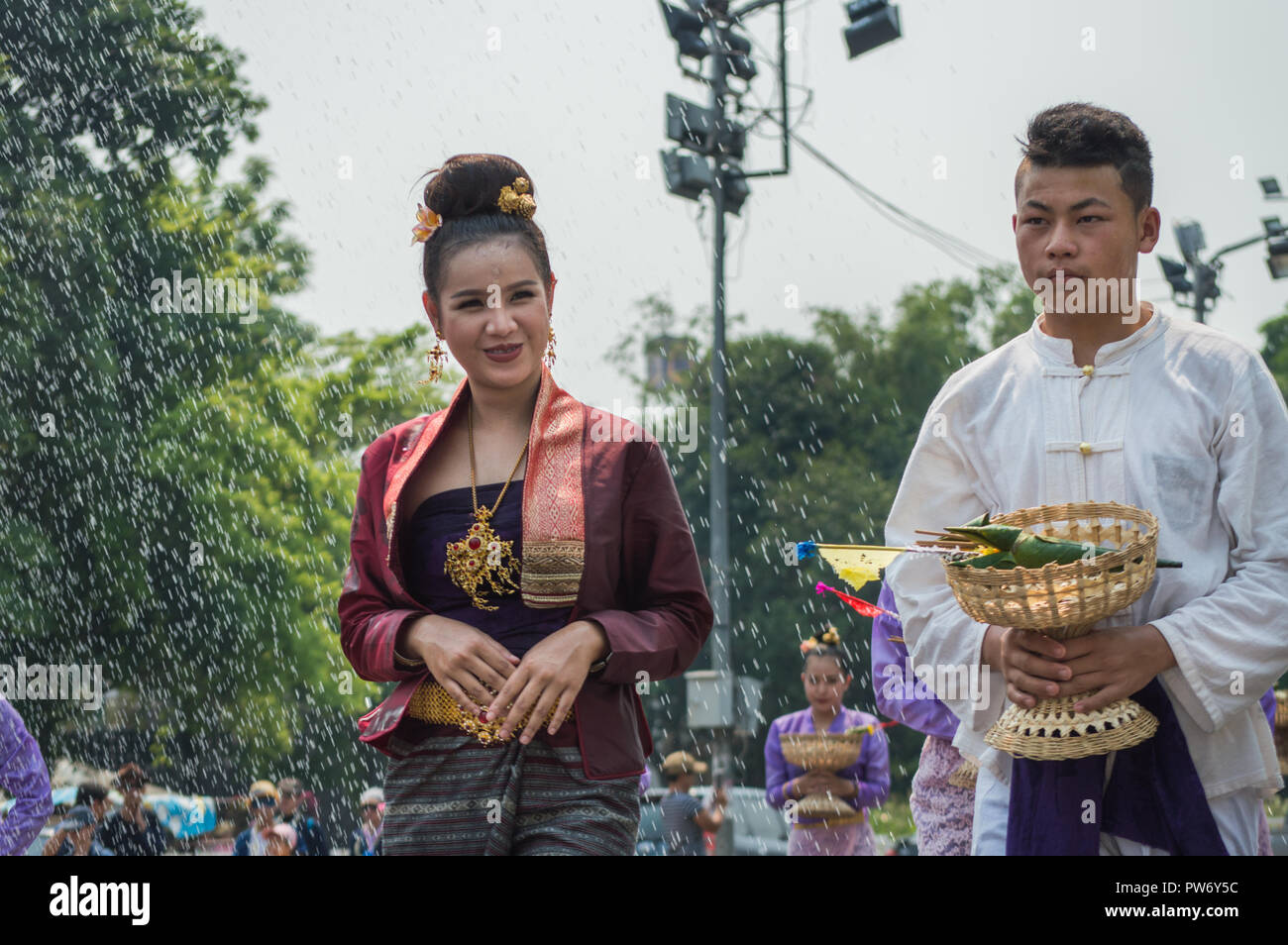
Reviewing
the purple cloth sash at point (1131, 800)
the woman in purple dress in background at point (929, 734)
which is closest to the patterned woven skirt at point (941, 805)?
the woman in purple dress in background at point (929, 734)

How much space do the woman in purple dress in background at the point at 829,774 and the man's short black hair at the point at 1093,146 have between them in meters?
4.00

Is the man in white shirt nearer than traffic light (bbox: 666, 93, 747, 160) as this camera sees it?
Yes

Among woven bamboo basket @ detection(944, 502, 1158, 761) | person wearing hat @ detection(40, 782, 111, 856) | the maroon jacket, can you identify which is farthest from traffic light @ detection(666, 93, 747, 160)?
woven bamboo basket @ detection(944, 502, 1158, 761)

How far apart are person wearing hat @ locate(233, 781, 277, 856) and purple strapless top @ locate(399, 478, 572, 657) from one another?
333 inches

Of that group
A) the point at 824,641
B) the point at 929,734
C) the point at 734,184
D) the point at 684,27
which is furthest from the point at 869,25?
the point at 929,734

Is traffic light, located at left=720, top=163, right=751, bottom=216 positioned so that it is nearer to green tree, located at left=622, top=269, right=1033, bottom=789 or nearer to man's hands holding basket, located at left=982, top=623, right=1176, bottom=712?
man's hands holding basket, located at left=982, top=623, right=1176, bottom=712

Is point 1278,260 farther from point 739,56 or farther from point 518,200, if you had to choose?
point 518,200

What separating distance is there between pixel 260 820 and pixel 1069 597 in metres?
9.51

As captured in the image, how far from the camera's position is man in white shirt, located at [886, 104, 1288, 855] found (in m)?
2.70

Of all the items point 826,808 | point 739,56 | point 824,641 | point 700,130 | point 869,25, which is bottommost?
point 826,808

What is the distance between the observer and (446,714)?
2834 mm

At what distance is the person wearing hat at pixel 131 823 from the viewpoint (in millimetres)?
10094
